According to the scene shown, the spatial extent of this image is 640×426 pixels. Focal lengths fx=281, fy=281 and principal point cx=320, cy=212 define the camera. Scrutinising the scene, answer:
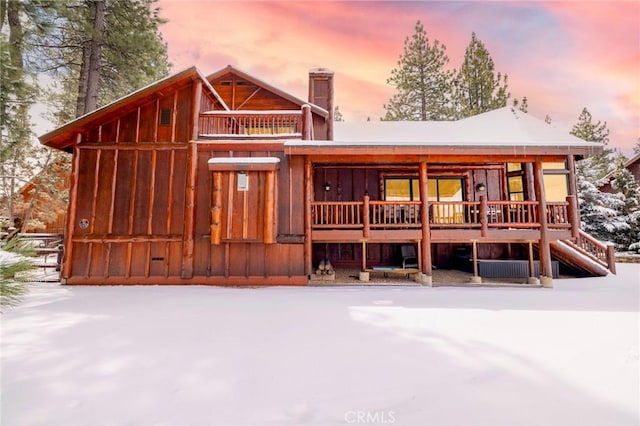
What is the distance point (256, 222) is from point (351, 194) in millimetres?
4773

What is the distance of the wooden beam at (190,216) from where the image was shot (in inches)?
283

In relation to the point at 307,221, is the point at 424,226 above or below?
below

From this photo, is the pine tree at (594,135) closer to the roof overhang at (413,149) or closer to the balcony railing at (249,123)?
the roof overhang at (413,149)

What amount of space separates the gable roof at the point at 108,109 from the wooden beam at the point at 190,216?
5.94 feet

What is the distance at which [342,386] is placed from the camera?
2350 millimetres

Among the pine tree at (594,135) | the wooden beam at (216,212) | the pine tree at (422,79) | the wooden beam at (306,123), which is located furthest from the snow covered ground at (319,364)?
the pine tree at (594,135)

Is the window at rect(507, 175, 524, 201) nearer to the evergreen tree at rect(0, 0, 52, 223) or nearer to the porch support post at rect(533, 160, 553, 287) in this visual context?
the porch support post at rect(533, 160, 553, 287)

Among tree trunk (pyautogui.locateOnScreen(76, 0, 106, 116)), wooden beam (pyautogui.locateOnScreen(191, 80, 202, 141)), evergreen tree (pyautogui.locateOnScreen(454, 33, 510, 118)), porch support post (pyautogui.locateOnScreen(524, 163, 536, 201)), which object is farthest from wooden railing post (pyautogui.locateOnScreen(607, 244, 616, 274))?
tree trunk (pyautogui.locateOnScreen(76, 0, 106, 116))

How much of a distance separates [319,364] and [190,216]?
5.78 m

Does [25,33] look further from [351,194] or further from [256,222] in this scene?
[351,194]

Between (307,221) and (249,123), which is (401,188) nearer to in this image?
(307,221)

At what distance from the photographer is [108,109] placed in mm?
7164

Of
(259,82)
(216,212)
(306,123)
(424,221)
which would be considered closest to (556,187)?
(424,221)

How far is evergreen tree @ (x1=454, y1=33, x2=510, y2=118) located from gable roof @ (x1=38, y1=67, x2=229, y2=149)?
19397 millimetres
